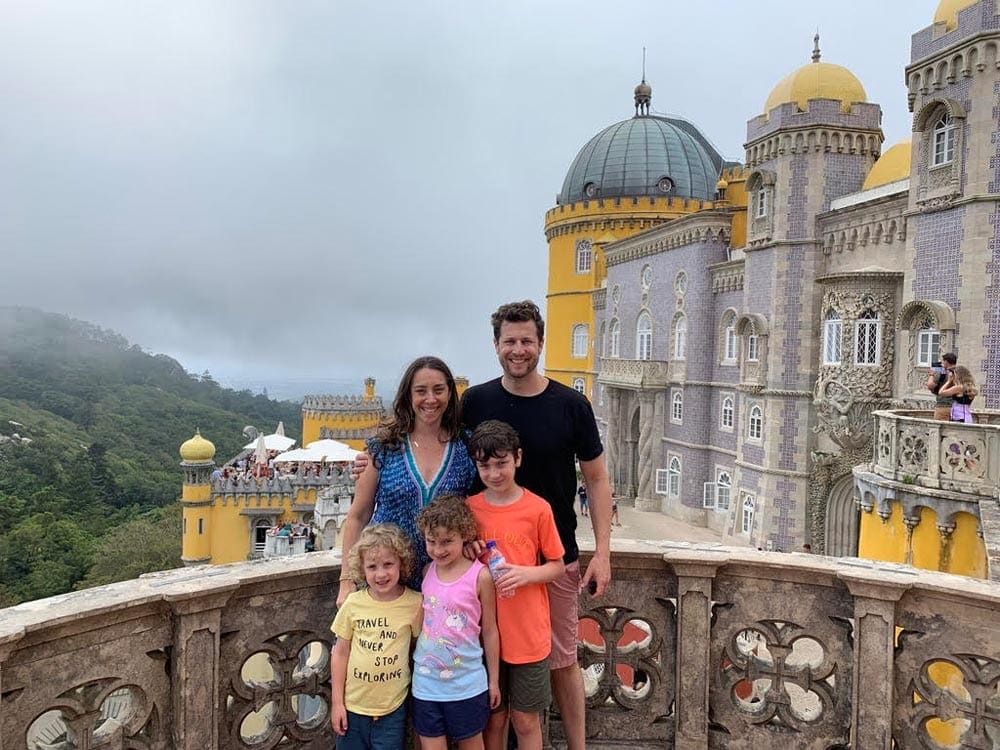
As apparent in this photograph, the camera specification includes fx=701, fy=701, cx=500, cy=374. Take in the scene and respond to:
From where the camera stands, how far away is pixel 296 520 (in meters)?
28.3

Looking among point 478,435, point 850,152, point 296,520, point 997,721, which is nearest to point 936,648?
point 997,721

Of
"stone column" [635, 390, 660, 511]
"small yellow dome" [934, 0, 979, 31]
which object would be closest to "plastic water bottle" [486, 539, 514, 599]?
"small yellow dome" [934, 0, 979, 31]

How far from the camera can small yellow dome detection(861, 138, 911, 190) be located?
17.1 m

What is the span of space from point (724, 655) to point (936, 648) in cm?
94

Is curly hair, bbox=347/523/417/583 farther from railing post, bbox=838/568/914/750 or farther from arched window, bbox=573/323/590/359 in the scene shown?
arched window, bbox=573/323/590/359

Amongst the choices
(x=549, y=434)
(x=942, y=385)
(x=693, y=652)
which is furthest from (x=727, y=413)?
(x=549, y=434)

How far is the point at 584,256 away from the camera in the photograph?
35.8 metres

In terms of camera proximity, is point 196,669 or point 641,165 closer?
point 196,669

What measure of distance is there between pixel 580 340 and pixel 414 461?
33671 millimetres

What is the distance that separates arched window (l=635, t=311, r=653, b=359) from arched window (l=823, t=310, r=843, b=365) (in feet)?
38.4

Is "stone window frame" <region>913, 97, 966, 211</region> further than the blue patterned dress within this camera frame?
Yes

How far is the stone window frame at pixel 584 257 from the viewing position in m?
35.6

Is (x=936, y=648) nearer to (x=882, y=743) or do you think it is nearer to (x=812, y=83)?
(x=882, y=743)

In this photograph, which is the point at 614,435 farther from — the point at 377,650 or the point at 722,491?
the point at 377,650
